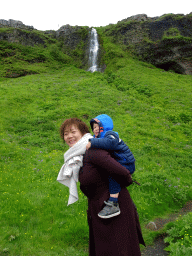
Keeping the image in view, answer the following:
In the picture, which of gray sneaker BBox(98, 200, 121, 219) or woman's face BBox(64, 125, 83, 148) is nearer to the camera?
gray sneaker BBox(98, 200, 121, 219)

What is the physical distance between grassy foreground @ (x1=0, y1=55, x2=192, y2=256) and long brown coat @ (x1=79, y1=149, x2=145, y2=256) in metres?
2.40

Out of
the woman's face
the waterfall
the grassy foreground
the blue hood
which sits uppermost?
the waterfall

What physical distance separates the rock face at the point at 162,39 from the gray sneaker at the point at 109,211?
3587cm

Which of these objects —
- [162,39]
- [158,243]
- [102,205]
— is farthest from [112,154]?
[162,39]

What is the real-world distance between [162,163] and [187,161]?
1.52m

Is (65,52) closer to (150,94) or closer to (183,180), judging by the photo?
(150,94)

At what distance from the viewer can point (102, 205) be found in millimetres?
2229

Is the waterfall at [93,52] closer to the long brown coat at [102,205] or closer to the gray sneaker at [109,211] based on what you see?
the long brown coat at [102,205]

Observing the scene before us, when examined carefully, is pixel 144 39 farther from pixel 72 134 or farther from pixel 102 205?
pixel 102 205

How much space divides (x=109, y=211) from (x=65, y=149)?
9050 millimetres

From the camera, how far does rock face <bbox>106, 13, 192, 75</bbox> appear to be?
109ft

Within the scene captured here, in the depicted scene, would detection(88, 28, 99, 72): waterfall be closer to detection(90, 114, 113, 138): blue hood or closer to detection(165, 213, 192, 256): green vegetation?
detection(165, 213, 192, 256): green vegetation

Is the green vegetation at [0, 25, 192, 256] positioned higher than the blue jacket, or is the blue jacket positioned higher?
the blue jacket

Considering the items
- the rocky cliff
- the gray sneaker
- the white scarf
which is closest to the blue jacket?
the white scarf
